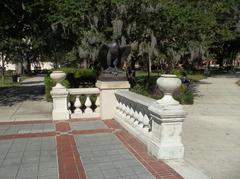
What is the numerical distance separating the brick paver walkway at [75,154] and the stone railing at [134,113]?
0.72ft

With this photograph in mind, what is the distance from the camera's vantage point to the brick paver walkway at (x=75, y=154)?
5.98 metres

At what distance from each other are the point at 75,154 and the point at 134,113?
2.17 m

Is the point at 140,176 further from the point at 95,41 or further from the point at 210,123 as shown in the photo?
the point at 95,41

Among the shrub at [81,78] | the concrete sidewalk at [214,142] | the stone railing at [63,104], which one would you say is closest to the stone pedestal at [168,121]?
the concrete sidewalk at [214,142]

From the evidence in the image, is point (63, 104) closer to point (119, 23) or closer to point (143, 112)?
point (143, 112)

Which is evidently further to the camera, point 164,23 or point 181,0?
point 181,0

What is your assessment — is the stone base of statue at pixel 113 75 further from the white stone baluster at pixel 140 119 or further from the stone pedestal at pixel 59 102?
the white stone baluster at pixel 140 119

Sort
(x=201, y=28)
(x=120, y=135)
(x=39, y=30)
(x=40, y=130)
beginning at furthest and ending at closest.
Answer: (x=39, y=30) → (x=201, y=28) → (x=40, y=130) → (x=120, y=135)

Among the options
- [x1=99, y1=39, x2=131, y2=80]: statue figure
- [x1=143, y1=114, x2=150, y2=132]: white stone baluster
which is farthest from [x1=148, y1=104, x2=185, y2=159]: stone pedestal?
[x1=99, y1=39, x2=131, y2=80]: statue figure

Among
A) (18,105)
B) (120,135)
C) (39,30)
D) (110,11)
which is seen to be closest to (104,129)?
(120,135)

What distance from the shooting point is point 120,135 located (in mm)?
8672

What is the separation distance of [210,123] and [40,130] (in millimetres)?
5174

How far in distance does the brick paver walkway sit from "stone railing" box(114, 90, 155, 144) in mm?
218

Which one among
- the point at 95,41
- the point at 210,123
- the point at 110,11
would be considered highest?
the point at 110,11
